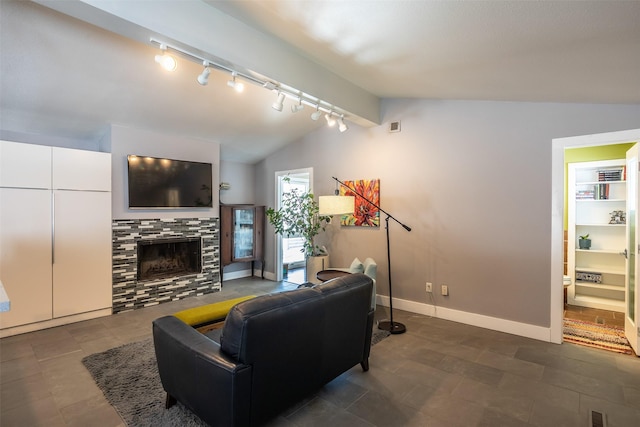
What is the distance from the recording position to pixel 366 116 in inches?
162

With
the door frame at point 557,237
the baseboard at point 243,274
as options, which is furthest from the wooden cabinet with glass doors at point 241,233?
the door frame at point 557,237

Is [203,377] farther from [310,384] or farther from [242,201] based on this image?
[242,201]

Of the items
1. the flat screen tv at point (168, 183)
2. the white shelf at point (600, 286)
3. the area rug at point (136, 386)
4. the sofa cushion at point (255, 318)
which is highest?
the flat screen tv at point (168, 183)

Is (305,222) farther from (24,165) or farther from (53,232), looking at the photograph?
(24,165)

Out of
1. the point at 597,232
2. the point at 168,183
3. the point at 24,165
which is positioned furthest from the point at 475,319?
the point at 24,165

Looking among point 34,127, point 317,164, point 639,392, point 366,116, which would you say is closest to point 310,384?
point 639,392

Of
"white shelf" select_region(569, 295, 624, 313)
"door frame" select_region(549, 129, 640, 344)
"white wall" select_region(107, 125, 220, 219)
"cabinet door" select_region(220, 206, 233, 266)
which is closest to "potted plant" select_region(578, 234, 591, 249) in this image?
"white shelf" select_region(569, 295, 624, 313)

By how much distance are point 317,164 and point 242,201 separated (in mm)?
1829

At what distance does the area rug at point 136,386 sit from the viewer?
2012 millimetres

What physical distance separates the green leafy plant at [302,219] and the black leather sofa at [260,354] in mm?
2757

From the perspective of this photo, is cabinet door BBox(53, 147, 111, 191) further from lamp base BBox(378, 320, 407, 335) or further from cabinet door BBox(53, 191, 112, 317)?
lamp base BBox(378, 320, 407, 335)

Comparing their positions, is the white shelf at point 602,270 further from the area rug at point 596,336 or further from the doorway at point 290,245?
the doorway at point 290,245

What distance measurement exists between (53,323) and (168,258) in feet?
4.89

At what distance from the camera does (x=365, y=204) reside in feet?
15.0
